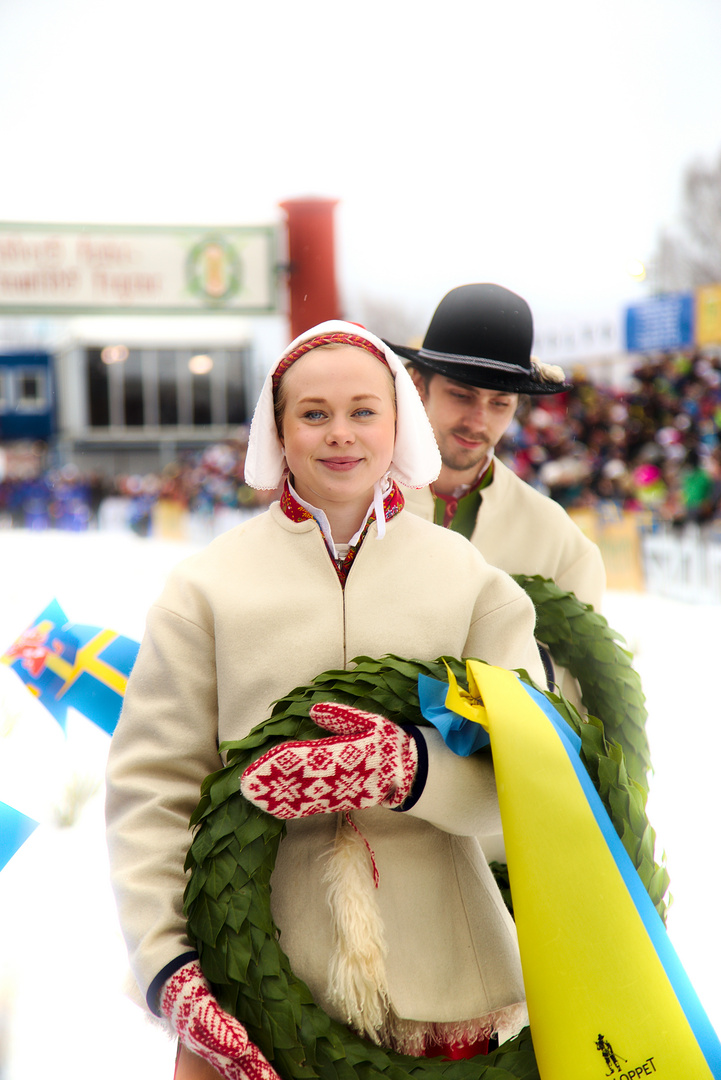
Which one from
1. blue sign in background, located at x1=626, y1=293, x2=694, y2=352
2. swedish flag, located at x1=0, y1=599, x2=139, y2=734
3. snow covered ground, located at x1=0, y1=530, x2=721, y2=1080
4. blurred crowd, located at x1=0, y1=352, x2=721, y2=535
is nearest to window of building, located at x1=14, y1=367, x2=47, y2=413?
blurred crowd, located at x1=0, y1=352, x2=721, y2=535

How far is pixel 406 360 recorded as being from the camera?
6.85 ft

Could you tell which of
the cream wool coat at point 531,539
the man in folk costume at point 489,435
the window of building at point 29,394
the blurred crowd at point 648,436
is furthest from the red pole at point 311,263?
the blurred crowd at point 648,436

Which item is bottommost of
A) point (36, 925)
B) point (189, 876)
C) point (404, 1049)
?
point (36, 925)

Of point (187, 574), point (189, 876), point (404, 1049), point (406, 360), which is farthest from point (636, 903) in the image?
point (406, 360)

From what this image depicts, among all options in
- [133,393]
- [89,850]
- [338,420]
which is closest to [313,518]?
[338,420]

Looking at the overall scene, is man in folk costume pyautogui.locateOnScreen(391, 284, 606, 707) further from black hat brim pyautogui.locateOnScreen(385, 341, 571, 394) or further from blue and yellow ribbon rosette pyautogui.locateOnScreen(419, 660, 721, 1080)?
blue and yellow ribbon rosette pyautogui.locateOnScreen(419, 660, 721, 1080)

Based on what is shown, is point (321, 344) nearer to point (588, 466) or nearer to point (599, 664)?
point (599, 664)

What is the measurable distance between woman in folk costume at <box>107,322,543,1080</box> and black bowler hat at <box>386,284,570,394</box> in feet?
1.83

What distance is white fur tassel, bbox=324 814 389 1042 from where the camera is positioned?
1.16m

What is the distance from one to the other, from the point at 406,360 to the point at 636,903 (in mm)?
1326

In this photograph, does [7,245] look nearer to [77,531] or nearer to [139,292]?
[139,292]

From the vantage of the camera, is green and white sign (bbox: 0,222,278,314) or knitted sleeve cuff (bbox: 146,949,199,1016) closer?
knitted sleeve cuff (bbox: 146,949,199,1016)

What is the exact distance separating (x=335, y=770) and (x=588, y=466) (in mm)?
6819

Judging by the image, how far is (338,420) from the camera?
4.16 feet
